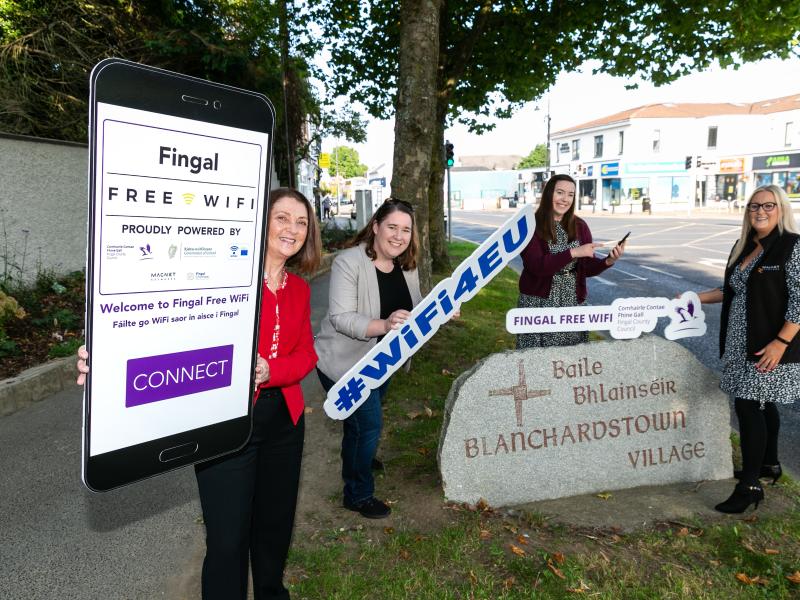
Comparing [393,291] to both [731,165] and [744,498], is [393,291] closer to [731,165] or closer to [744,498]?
[744,498]

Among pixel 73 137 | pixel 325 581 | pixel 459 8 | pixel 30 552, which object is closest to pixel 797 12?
pixel 459 8

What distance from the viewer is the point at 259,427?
217cm

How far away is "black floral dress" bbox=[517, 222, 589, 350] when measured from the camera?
13.0 ft

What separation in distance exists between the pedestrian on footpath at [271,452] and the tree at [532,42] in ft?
24.0

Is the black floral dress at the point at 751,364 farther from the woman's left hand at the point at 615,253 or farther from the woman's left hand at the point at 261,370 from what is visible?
the woman's left hand at the point at 261,370

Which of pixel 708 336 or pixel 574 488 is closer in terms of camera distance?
pixel 574 488

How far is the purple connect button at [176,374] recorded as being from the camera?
150cm

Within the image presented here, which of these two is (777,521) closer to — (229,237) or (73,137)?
(229,237)

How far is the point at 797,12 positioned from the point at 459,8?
18.6ft

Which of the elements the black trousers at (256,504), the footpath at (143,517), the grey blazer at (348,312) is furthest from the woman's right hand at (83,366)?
the footpath at (143,517)

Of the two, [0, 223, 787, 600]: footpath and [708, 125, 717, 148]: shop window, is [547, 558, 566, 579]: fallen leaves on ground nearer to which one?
[0, 223, 787, 600]: footpath

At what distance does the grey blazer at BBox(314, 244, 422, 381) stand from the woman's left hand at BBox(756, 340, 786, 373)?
2268 mm

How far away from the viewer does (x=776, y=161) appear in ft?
148

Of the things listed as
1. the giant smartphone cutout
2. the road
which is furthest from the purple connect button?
the road
